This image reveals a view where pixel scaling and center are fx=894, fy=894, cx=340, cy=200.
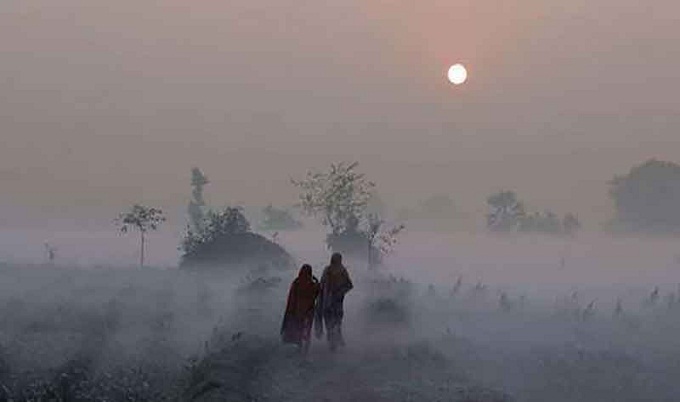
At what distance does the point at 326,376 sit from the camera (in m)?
21.1

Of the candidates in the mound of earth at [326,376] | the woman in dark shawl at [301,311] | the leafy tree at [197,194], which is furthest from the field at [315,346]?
the leafy tree at [197,194]

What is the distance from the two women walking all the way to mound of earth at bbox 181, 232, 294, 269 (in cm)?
3282

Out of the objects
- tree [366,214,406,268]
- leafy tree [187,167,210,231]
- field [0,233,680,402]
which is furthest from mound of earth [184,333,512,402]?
leafy tree [187,167,210,231]

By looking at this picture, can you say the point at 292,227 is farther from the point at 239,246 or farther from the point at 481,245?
the point at 239,246

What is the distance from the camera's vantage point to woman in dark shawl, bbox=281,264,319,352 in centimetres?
2281

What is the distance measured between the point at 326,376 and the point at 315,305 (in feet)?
9.35

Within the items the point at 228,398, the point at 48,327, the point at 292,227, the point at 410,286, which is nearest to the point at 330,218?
the point at 410,286

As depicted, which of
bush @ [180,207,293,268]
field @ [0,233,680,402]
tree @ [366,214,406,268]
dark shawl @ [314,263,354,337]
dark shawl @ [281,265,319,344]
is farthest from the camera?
tree @ [366,214,406,268]

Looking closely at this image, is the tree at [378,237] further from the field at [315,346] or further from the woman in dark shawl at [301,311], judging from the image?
the woman in dark shawl at [301,311]

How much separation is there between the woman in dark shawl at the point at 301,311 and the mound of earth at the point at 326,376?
376 millimetres

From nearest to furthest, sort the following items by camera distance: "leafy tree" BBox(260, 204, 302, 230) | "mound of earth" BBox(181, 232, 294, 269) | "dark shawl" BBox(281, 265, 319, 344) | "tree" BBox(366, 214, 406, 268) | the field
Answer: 1. the field
2. "dark shawl" BBox(281, 265, 319, 344)
3. "mound of earth" BBox(181, 232, 294, 269)
4. "tree" BBox(366, 214, 406, 268)
5. "leafy tree" BBox(260, 204, 302, 230)

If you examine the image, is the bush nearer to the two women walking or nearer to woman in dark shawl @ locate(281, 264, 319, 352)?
the two women walking

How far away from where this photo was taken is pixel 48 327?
3014cm

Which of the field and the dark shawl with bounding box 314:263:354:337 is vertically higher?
the dark shawl with bounding box 314:263:354:337
